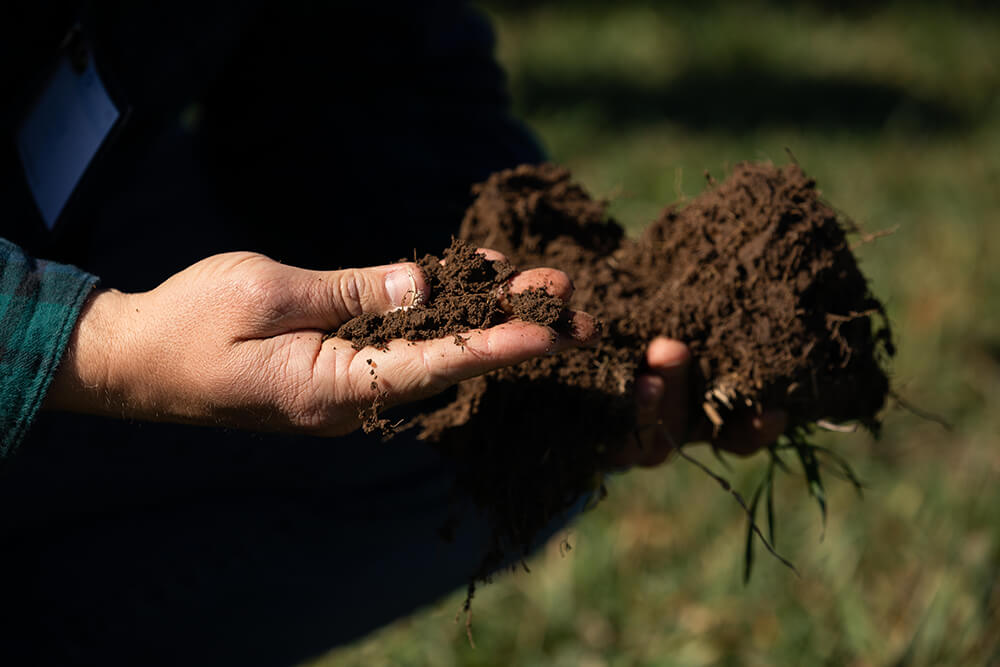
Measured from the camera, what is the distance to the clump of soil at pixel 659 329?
138 centimetres

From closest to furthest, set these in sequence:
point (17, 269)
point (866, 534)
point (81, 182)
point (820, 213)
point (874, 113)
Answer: point (17, 269)
point (81, 182)
point (820, 213)
point (866, 534)
point (874, 113)

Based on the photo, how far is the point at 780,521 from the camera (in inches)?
103

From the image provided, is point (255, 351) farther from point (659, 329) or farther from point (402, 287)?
point (659, 329)

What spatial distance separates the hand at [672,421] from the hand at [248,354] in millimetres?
453

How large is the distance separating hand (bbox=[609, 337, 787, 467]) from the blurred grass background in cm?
47

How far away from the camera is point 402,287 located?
109 cm

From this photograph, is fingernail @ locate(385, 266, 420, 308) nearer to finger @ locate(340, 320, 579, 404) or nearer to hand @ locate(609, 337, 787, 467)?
finger @ locate(340, 320, 579, 404)

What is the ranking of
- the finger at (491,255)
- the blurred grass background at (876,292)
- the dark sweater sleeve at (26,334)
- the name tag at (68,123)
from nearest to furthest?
the dark sweater sleeve at (26,334) < the finger at (491,255) < the name tag at (68,123) < the blurred grass background at (876,292)

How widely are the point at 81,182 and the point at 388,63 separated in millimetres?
665

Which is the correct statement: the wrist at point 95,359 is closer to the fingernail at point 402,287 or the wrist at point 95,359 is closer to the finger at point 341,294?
the finger at point 341,294

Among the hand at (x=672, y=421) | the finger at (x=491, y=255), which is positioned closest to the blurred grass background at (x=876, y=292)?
the hand at (x=672, y=421)

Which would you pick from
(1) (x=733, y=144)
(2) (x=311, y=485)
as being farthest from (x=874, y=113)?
(2) (x=311, y=485)

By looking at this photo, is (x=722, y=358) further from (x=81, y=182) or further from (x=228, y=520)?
(x=81, y=182)

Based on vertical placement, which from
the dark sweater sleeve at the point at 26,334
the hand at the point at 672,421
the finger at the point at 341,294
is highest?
the dark sweater sleeve at the point at 26,334
